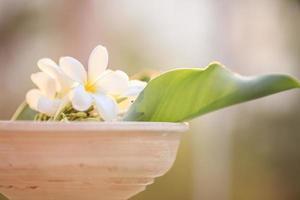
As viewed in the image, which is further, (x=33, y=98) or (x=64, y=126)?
(x=33, y=98)

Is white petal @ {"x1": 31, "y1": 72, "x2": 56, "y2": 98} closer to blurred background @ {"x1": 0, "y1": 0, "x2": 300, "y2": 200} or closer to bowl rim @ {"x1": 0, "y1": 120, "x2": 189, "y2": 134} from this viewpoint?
bowl rim @ {"x1": 0, "y1": 120, "x2": 189, "y2": 134}

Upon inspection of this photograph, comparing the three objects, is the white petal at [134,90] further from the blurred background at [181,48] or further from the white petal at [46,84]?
the blurred background at [181,48]

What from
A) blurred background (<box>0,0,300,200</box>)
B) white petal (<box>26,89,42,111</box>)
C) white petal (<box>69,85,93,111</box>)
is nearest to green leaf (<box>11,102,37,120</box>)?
white petal (<box>26,89,42,111</box>)

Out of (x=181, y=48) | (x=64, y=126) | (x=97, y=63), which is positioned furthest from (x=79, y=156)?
(x=181, y=48)

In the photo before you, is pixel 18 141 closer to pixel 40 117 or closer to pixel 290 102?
pixel 40 117

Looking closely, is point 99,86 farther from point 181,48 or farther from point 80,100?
point 181,48

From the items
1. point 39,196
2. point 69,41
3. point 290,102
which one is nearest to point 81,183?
point 39,196
